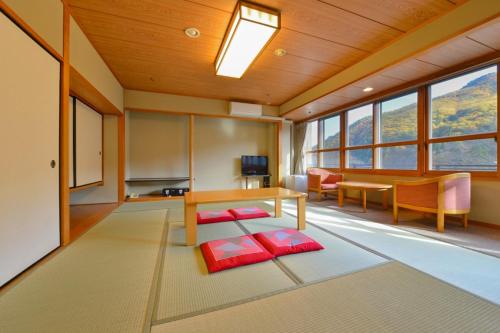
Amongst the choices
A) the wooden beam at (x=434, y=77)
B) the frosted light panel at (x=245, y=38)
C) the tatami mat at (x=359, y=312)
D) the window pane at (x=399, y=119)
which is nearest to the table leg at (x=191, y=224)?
the tatami mat at (x=359, y=312)

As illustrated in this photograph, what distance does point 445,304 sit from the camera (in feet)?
3.73

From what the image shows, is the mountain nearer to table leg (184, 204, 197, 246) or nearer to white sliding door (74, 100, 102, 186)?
table leg (184, 204, 197, 246)

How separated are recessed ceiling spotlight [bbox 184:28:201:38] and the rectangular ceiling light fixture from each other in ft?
1.07

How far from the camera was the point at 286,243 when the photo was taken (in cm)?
184

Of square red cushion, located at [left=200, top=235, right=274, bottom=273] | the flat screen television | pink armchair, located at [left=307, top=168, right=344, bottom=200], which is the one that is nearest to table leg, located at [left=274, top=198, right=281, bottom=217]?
square red cushion, located at [left=200, top=235, right=274, bottom=273]

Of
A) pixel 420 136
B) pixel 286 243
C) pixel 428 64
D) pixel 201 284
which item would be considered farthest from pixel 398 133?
pixel 201 284

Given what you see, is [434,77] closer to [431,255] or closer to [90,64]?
[431,255]

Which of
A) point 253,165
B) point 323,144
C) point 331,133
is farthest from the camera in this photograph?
point 253,165

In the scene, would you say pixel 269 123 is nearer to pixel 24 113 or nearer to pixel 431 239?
pixel 431 239

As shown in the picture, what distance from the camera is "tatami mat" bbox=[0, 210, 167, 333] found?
1.00 metres

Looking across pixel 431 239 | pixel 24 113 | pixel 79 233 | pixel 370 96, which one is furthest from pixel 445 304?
pixel 370 96

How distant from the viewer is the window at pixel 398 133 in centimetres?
342

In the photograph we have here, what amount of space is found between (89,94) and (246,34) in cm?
252

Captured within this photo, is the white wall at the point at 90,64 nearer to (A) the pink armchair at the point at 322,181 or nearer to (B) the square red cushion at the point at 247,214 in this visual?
(B) the square red cushion at the point at 247,214
